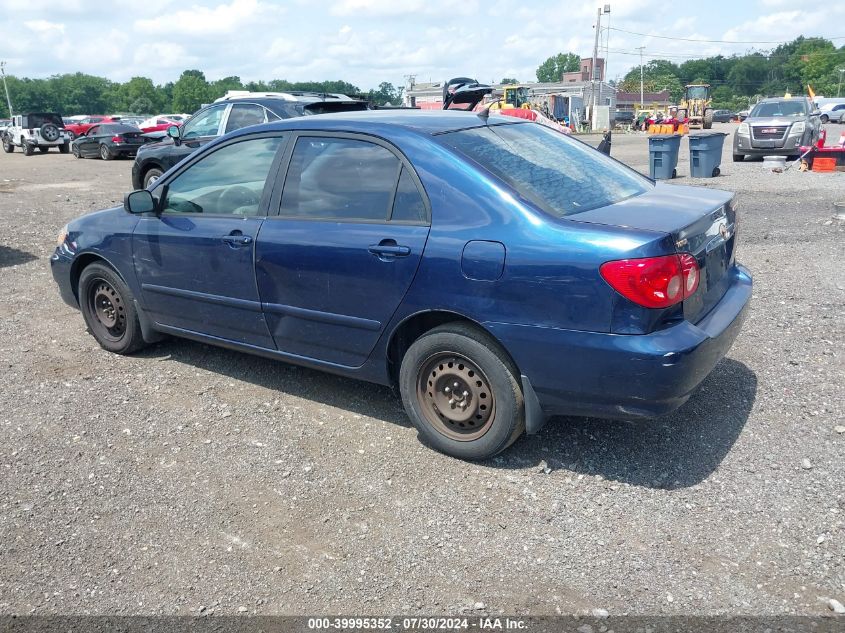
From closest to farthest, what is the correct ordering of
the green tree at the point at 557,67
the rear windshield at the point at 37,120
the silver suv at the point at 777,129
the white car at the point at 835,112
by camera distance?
the silver suv at the point at 777,129
the rear windshield at the point at 37,120
the white car at the point at 835,112
the green tree at the point at 557,67

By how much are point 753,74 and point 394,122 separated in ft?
512

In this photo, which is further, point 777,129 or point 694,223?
point 777,129

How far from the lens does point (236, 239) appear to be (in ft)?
14.2

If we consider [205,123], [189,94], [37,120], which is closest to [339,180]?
[205,123]

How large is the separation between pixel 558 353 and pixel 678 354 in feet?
1.71

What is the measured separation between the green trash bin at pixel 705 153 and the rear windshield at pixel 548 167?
1183 cm

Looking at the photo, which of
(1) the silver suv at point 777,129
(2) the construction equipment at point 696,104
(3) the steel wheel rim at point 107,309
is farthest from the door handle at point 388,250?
(2) the construction equipment at point 696,104

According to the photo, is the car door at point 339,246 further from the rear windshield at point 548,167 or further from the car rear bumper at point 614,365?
the car rear bumper at point 614,365

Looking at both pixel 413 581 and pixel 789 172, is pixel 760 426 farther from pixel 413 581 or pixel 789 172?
pixel 789 172

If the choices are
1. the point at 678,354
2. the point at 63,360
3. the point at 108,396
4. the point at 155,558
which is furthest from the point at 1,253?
the point at 678,354

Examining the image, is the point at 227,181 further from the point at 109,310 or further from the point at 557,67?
the point at 557,67

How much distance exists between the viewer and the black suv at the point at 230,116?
1014 centimetres

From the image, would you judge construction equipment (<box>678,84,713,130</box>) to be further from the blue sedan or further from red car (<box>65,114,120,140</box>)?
the blue sedan

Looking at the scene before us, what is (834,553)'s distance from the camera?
116 inches
